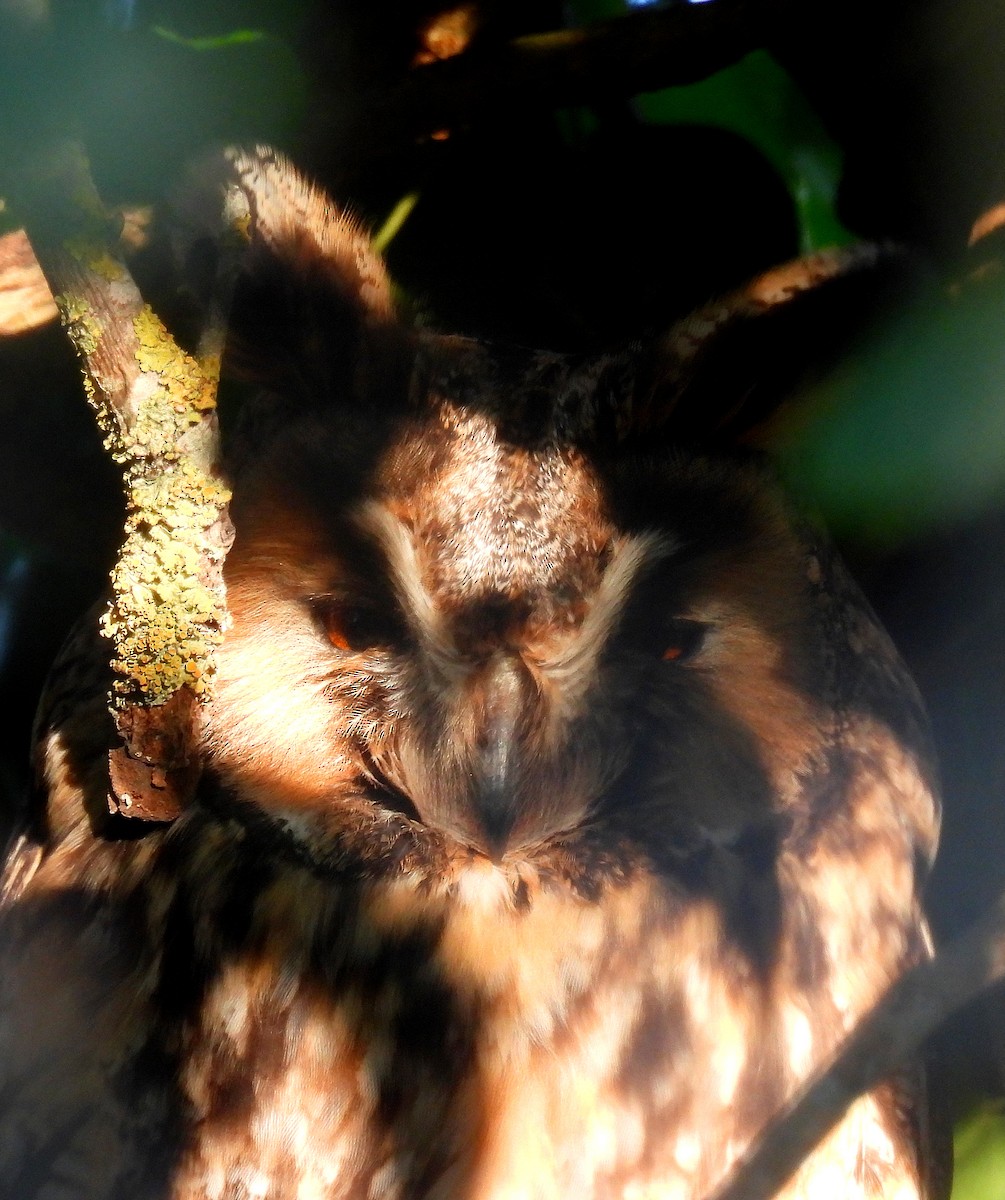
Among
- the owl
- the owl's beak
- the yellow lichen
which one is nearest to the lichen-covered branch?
the yellow lichen

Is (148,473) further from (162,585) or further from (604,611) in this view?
(604,611)

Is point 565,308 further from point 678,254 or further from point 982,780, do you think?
point 982,780

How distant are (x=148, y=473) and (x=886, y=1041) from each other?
0.86 meters

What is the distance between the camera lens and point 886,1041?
43.9 inches

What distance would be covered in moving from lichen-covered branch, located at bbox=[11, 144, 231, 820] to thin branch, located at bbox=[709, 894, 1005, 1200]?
0.70 m

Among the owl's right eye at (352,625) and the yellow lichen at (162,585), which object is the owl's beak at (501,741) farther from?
the yellow lichen at (162,585)

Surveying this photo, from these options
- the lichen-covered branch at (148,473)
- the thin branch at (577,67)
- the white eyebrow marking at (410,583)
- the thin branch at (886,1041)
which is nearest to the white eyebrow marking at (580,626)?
the white eyebrow marking at (410,583)

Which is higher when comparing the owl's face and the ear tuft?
the ear tuft

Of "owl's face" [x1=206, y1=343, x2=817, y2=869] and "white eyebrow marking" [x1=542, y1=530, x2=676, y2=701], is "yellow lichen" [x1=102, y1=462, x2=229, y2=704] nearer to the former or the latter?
"owl's face" [x1=206, y1=343, x2=817, y2=869]

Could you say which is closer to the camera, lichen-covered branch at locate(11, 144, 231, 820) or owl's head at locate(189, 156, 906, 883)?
lichen-covered branch at locate(11, 144, 231, 820)

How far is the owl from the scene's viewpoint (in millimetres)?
1340

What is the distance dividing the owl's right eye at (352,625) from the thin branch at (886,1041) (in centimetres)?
62

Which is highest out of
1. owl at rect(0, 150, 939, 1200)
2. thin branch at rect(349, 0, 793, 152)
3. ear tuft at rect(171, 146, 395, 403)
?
thin branch at rect(349, 0, 793, 152)

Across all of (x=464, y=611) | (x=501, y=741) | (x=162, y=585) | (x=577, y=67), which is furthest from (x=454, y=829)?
(x=577, y=67)
